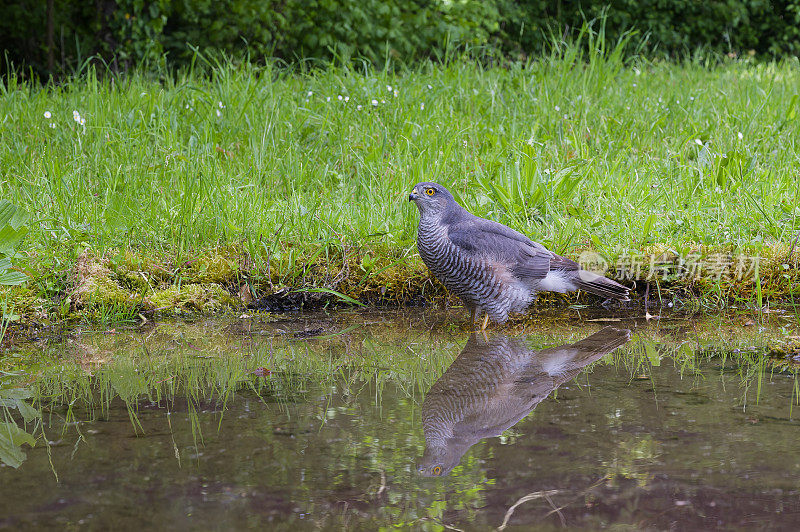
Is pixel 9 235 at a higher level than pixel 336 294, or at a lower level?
higher

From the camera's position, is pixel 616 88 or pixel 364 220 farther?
pixel 616 88

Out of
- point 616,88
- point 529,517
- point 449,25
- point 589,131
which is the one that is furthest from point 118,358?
point 449,25

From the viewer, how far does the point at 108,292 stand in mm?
4336

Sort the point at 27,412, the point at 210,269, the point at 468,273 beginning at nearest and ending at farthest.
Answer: the point at 27,412 < the point at 468,273 < the point at 210,269

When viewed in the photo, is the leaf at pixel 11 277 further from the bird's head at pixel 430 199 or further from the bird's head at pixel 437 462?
the bird's head at pixel 437 462

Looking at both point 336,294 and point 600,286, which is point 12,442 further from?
point 600,286

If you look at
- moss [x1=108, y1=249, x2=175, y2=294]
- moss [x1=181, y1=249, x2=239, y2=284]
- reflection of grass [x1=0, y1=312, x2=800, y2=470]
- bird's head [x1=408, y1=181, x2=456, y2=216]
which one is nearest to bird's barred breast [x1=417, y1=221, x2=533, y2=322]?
bird's head [x1=408, y1=181, x2=456, y2=216]

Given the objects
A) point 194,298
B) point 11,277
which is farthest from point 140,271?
point 11,277

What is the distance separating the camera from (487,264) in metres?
4.16

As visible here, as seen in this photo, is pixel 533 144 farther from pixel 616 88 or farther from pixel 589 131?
pixel 616 88

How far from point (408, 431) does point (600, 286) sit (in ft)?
6.28

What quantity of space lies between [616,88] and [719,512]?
19.6 feet

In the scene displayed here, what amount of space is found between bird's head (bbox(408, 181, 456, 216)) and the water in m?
0.67

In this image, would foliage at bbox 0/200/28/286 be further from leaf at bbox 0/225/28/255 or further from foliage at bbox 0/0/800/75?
foliage at bbox 0/0/800/75
